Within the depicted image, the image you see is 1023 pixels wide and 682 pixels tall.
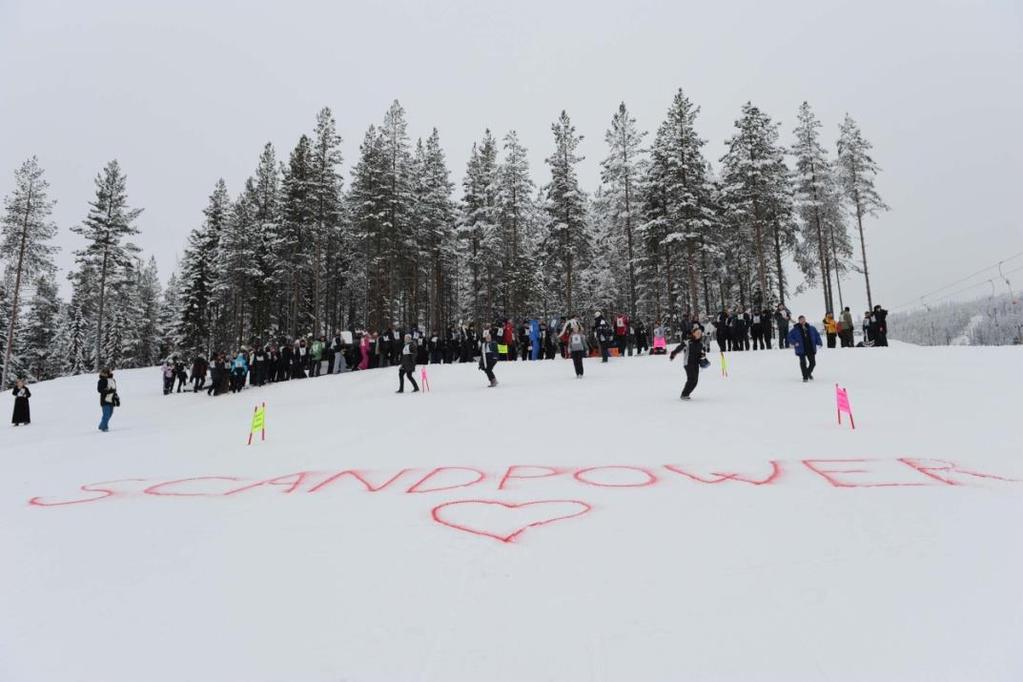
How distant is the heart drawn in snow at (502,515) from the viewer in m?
4.43

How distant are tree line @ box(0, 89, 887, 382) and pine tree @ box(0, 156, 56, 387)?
3.0 inches

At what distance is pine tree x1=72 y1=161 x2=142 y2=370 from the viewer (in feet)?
114

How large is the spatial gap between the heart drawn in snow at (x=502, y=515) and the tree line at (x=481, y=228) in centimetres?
2652

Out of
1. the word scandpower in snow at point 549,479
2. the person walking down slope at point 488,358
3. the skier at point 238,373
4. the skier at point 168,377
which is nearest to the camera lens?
the word scandpower in snow at point 549,479

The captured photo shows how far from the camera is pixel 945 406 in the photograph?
10008mm

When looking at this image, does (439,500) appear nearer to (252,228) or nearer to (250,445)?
(250,445)

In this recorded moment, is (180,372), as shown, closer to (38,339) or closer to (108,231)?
(108,231)

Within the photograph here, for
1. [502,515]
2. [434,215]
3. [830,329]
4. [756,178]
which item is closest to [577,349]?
[502,515]

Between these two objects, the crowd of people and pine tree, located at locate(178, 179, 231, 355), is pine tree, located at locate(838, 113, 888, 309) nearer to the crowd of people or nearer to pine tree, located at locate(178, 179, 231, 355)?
the crowd of people

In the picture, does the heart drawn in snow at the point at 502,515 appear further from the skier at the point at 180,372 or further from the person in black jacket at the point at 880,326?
the skier at the point at 180,372

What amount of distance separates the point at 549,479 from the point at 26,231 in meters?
40.5

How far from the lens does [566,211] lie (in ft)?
109


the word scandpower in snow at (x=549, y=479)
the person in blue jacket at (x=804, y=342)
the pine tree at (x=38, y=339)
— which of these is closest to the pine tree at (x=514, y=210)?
the person in blue jacket at (x=804, y=342)

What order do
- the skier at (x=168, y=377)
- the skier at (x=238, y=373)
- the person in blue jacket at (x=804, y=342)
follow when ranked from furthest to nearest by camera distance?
1. the skier at (x=168, y=377)
2. the skier at (x=238, y=373)
3. the person in blue jacket at (x=804, y=342)
